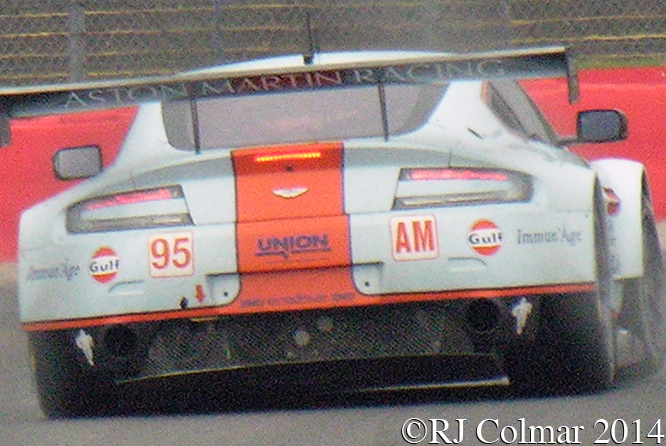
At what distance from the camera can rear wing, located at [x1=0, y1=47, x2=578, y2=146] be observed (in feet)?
22.6

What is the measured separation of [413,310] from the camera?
682 cm

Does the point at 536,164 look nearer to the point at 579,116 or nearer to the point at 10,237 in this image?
the point at 579,116

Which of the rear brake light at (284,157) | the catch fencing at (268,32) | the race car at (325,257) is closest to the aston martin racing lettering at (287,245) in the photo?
the race car at (325,257)

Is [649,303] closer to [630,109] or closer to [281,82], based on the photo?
[281,82]

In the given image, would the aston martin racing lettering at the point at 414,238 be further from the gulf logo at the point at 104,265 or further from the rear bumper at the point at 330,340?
the gulf logo at the point at 104,265

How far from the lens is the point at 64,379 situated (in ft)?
23.5

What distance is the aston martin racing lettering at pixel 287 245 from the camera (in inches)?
266

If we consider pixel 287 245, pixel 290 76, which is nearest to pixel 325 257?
pixel 287 245

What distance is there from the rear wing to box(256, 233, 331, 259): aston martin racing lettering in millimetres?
567

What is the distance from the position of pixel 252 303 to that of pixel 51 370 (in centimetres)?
84

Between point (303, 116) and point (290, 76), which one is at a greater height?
point (290, 76)

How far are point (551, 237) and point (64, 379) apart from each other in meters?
1.73

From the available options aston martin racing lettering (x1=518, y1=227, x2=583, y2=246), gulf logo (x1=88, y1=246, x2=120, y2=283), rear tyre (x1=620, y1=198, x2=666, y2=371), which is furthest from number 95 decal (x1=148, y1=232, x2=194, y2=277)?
rear tyre (x1=620, y1=198, x2=666, y2=371)

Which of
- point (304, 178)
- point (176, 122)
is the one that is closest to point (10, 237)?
point (176, 122)
